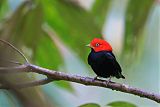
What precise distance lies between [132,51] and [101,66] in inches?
15.2

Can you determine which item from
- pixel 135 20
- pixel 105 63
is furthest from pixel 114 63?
pixel 135 20

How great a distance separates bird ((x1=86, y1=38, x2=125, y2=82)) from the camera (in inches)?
22.0

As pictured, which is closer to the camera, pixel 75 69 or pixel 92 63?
pixel 92 63

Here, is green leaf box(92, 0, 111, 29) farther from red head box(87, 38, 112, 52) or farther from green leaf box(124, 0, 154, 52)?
red head box(87, 38, 112, 52)

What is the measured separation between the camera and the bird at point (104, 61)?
1.83 feet

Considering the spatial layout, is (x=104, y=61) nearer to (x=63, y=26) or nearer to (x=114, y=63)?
(x=114, y=63)

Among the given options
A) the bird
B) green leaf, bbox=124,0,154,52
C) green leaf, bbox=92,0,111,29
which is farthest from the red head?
green leaf, bbox=92,0,111,29

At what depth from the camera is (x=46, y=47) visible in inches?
37.9

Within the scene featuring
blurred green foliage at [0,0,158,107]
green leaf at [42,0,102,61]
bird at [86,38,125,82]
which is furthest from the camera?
green leaf at [42,0,102,61]

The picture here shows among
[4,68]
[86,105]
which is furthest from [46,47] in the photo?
[4,68]

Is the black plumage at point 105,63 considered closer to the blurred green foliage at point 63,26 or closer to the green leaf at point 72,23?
the blurred green foliage at point 63,26

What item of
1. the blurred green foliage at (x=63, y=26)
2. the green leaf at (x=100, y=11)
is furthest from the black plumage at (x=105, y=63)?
the green leaf at (x=100, y=11)

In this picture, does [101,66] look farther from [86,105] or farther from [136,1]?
[136,1]

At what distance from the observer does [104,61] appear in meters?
0.57
